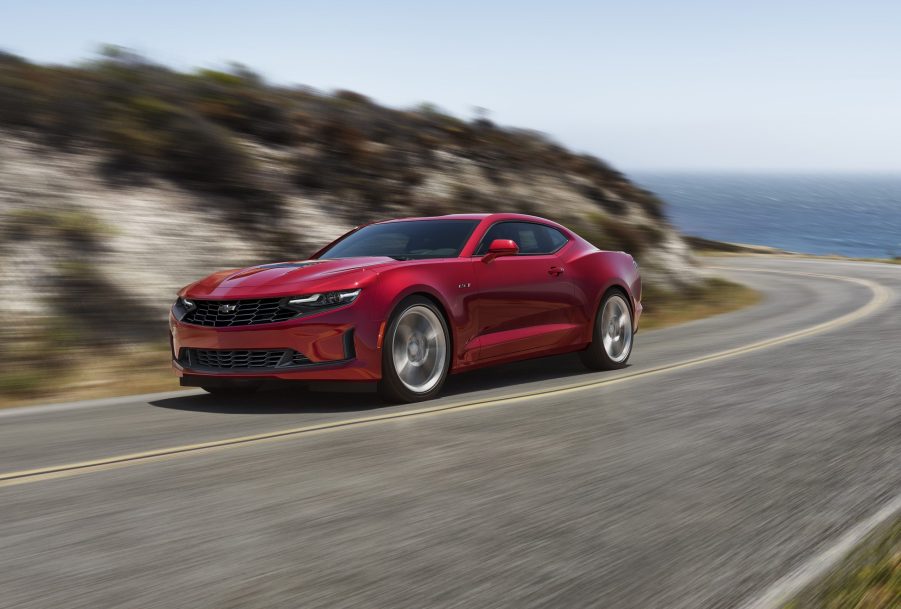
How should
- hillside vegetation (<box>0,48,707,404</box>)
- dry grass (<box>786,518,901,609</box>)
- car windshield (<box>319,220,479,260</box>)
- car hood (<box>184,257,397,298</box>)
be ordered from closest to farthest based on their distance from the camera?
dry grass (<box>786,518,901,609</box>) < car hood (<box>184,257,397,298</box>) < car windshield (<box>319,220,479,260</box>) < hillside vegetation (<box>0,48,707,404</box>)

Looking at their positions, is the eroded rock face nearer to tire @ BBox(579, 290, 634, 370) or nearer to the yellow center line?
tire @ BBox(579, 290, 634, 370)

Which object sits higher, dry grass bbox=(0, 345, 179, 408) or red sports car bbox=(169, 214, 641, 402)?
red sports car bbox=(169, 214, 641, 402)

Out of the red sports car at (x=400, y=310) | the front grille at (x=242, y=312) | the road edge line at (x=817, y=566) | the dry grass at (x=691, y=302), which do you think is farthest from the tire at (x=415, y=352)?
the dry grass at (x=691, y=302)

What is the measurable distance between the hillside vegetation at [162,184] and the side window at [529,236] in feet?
14.7

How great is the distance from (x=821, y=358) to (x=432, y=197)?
9.71 m

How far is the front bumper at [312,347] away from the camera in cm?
724

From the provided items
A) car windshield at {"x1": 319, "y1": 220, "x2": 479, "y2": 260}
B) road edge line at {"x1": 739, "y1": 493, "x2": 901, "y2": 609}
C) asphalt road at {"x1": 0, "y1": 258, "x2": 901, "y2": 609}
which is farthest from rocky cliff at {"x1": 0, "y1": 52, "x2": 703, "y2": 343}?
road edge line at {"x1": 739, "y1": 493, "x2": 901, "y2": 609}

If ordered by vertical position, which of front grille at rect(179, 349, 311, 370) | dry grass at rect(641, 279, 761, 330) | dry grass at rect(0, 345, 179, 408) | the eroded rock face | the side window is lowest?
dry grass at rect(641, 279, 761, 330)

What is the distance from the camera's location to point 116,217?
1280cm

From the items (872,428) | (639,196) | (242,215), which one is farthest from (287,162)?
(639,196)

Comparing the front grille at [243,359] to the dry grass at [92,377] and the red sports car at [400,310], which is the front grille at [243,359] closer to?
the red sports car at [400,310]

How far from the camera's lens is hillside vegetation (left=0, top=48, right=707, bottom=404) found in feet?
36.9

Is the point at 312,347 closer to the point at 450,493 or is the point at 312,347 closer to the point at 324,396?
the point at 324,396

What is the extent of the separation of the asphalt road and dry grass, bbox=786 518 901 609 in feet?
0.57
